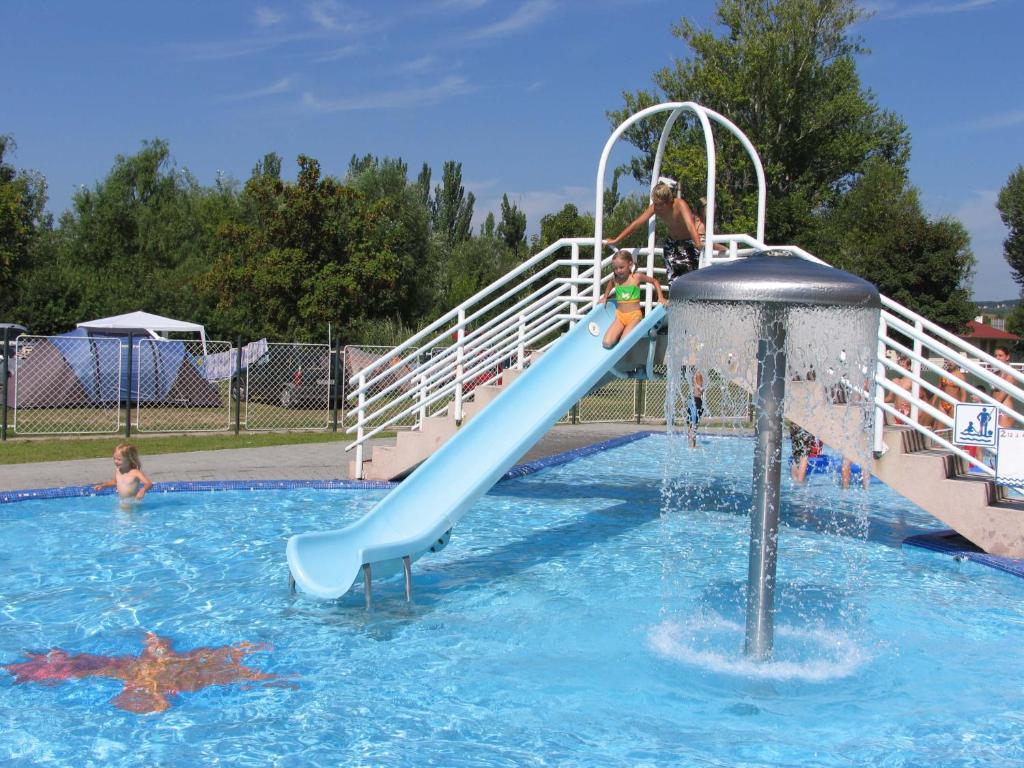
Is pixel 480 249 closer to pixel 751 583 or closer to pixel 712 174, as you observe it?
pixel 712 174

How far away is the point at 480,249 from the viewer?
51.3 metres

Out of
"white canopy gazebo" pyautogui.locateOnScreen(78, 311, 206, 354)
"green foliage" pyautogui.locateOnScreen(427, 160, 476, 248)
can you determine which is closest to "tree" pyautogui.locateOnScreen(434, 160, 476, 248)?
"green foliage" pyautogui.locateOnScreen(427, 160, 476, 248)

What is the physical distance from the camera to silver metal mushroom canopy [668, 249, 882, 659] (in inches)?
196

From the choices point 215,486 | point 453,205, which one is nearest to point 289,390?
point 215,486

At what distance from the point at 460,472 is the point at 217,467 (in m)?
6.08

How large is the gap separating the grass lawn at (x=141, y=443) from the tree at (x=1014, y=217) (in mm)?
41075

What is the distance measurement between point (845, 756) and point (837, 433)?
436 cm

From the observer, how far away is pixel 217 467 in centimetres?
1291

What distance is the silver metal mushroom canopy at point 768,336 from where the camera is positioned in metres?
4.97

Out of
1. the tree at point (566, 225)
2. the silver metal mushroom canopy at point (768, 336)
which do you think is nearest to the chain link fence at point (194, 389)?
the silver metal mushroom canopy at point (768, 336)

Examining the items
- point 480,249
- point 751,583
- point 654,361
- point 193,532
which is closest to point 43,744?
point 751,583

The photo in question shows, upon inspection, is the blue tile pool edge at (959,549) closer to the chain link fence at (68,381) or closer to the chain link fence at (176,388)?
the chain link fence at (176,388)

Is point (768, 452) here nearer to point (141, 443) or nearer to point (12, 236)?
point (141, 443)

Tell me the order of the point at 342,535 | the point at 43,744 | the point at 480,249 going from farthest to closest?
the point at 480,249
the point at 342,535
the point at 43,744
